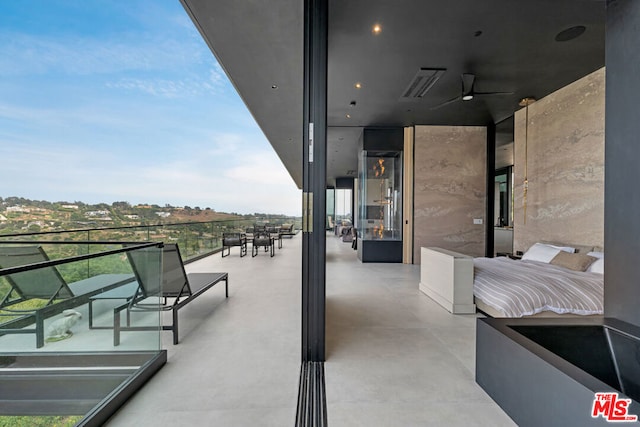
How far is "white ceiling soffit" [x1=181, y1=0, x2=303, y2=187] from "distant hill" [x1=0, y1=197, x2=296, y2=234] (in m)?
3.65

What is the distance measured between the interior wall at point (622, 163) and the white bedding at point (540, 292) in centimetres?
100

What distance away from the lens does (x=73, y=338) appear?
1.70m

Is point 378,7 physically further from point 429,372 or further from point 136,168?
point 136,168

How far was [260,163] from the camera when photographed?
1505 centimetres

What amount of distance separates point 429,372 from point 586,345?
3.28 feet

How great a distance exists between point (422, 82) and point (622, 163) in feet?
10.6

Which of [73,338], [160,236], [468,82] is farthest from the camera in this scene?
[160,236]

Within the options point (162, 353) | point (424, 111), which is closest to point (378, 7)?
point (424, 111)

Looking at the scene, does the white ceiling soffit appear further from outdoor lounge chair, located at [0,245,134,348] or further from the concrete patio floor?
the concrete patio floor

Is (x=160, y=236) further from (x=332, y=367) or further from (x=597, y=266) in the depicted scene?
(x=597, y=266)

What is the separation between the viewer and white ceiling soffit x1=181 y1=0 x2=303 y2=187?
2961mm

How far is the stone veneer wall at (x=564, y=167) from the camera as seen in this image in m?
4.08

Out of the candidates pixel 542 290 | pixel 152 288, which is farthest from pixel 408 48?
pixel 152 288

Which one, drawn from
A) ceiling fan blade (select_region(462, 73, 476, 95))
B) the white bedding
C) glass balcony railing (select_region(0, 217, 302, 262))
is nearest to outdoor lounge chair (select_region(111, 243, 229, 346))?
glass balcony railing (select_region(0, 217, 302, 262))
